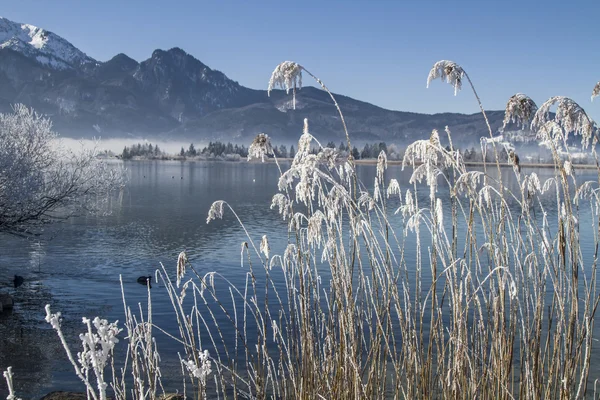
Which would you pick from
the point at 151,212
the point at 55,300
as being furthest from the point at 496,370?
the point at 151,212

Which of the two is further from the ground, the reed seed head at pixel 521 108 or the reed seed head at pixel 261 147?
the reed seed head at pixel 521 108

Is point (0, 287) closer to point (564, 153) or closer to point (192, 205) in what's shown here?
point (564, 153)

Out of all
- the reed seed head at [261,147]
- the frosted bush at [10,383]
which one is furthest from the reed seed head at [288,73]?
the frosted bush at [10,383]

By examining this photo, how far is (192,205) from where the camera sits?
47.8m

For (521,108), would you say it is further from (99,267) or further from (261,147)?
(99,267)

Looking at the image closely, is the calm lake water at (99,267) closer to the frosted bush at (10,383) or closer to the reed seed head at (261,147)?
the reed seed head at (261,147)

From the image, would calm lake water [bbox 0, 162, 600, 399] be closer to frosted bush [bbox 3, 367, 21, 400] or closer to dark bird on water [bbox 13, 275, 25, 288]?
dark bird on water [bbox 13, 275, 25, 288]

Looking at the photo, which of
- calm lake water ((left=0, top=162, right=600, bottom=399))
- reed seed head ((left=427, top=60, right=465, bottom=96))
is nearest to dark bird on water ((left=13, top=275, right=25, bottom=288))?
calm lake water ((left=0, top=162, right=600, bottom=399))

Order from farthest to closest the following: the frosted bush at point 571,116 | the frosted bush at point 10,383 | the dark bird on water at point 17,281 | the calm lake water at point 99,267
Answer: the dark bird on water at point 17,281, the calm lake water at point 99,267, the frosted bush at point 571,116, the frosted bush at point 10,383

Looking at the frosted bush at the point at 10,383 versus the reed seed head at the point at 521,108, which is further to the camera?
the reed seed head at the point at 521,108

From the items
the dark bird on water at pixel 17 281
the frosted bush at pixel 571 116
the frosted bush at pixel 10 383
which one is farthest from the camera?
the dark bird on water at pixel 17 281

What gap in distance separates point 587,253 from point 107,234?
978 inches

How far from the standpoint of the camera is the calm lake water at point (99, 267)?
12484 mm

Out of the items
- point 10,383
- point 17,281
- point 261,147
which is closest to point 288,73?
point 261,147
